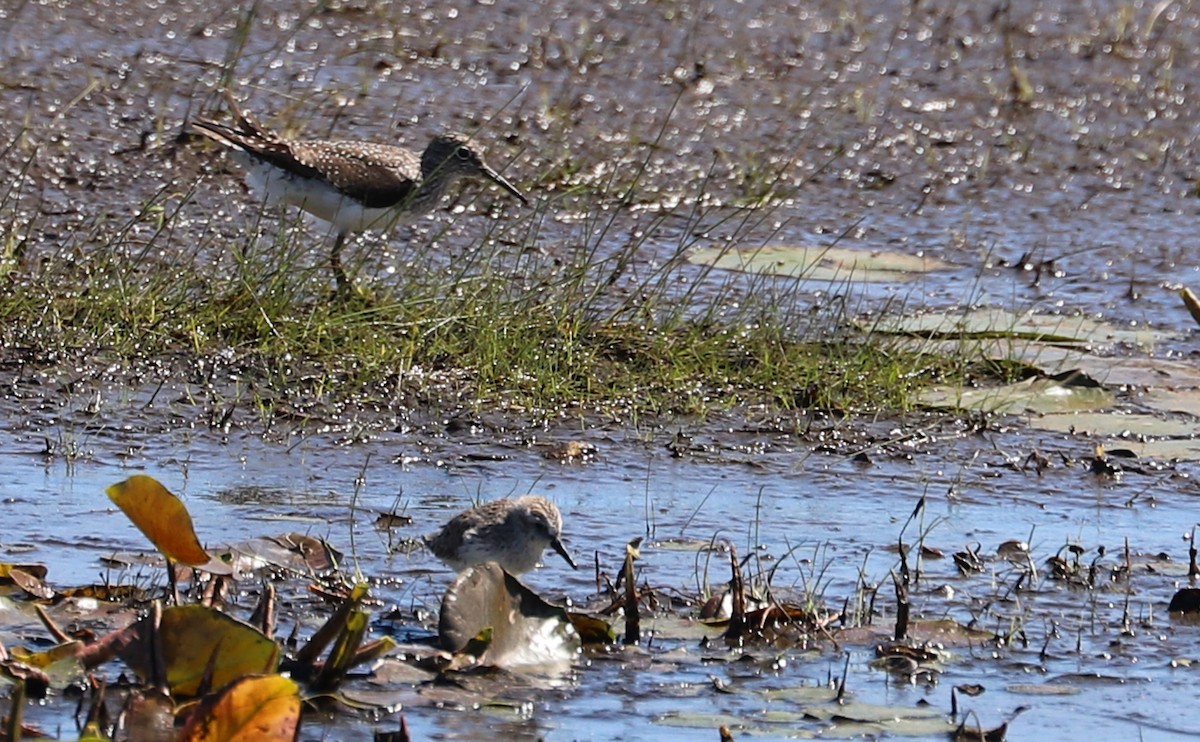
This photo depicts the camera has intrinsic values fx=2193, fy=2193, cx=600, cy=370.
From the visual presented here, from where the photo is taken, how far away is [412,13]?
12953mm

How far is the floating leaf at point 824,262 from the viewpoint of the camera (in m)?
9.36

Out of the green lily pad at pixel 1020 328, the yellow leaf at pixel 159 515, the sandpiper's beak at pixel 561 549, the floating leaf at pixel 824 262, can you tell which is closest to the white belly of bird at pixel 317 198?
the floating leaf at pixel 824 262

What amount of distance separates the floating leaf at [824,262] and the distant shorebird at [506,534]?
12.3 ft

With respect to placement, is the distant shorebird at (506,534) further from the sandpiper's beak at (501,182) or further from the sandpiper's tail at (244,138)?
the sandpiper's beak at (501,182)

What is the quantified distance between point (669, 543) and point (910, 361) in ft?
7.55

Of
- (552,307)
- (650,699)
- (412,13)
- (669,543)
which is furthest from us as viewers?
(412,13)

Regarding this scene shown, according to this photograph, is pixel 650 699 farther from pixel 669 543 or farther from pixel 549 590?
pixel 669 543

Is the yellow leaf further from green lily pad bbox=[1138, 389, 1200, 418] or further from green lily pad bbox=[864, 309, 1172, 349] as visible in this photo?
green lily pad bbox=[1138, 389, 1200, 418]

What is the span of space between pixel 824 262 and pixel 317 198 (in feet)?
7.45

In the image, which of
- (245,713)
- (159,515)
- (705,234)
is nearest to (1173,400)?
(705,234)

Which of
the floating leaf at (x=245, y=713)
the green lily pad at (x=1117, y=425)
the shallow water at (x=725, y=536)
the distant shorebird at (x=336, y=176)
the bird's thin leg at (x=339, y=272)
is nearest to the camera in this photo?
the floating leaf at (x=245, y=713)

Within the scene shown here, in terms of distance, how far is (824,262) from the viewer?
380 inches

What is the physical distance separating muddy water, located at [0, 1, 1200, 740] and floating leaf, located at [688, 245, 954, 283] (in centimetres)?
13

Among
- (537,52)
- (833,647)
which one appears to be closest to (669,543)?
(833,647)
